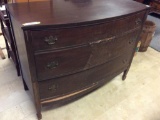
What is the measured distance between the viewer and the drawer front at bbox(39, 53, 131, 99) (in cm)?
117

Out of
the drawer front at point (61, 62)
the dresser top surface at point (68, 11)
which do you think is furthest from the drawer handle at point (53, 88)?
the dresser top surface at point (68, 11)

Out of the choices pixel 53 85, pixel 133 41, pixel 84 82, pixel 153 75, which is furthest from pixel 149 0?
pixel 53 85

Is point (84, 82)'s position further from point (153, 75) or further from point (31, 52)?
point (153, 75)

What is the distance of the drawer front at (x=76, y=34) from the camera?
921 mm

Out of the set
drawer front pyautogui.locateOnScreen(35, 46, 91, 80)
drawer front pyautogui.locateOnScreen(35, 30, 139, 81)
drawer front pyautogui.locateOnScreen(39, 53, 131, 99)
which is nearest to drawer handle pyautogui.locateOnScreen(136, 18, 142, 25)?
drawer front pyautogui.locateOnScreen(35, 30, 139, 81)

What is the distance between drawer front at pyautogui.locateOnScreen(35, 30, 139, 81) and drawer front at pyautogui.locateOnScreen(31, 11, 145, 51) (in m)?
0.05

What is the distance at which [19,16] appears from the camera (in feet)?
3.21

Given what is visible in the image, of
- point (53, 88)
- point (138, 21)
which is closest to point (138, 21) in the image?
point (138, 21)

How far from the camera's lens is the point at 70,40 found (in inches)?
40.1

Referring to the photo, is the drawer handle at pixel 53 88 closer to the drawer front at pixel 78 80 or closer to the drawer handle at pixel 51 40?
the drawer front at pixel 78 80

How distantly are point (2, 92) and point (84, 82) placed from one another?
2.90ft

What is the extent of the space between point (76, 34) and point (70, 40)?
0.06 meters

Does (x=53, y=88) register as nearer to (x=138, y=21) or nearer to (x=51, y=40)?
(x=51, y=40)

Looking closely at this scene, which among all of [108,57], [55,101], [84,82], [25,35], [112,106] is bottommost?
[112,106]
